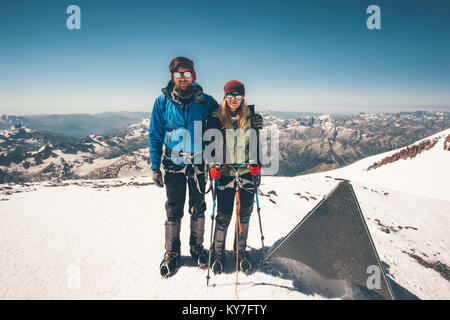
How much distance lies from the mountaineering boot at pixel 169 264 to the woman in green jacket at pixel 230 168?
1190 mm

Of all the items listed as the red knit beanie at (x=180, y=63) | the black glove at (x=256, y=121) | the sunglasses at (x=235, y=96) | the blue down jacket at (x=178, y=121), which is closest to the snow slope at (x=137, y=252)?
the blue down jacket at (x=178, y=121)

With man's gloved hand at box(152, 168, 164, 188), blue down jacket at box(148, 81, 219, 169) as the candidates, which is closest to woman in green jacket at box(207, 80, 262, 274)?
blue down jacket at box(148, 81, 219, 169)

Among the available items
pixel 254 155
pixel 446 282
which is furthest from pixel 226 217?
pixel 446 282

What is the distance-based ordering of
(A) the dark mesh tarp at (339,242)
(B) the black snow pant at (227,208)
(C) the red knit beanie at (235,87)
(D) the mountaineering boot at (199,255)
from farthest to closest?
1. (D) the mountaineering boot at (199,255)
2. (B) the black snow pant at (227,208)
3. (C) the red knit beanie at (235,87)
4. (A) the dark mesh tarp at (339,242)

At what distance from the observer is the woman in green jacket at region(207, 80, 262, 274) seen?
5.06 metres

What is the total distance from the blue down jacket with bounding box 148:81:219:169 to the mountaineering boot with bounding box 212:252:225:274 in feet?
10.7

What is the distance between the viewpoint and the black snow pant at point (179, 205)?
5578mm

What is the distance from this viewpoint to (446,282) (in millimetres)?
6168

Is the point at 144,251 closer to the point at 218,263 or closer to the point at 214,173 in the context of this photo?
the point at 218,263

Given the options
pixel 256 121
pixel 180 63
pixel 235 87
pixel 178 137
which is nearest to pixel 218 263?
pixel 178 137

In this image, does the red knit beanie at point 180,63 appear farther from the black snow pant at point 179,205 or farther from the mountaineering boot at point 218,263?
the mountaineering boot at point 218,263

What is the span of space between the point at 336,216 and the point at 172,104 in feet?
17.2

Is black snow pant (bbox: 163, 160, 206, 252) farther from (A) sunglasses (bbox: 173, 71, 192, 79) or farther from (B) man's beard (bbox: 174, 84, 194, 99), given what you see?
(A) sunglasses (bbox: 173, 71, 192, 79)

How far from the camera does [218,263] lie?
5664 millimetres
